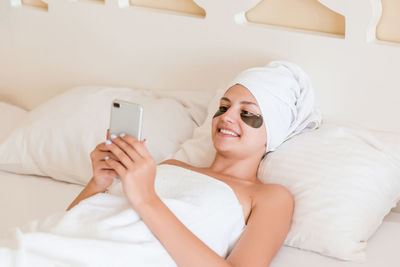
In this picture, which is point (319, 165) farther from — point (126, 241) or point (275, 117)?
point (126, 241)

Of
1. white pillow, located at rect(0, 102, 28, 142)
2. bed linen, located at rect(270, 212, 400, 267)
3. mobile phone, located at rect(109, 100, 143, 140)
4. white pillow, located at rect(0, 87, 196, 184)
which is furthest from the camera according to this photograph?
white pillow, located at rect(0, 102, 28, 142)

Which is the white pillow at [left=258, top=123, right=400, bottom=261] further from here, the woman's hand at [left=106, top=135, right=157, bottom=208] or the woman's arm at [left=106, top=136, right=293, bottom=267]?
the woman's hand at [left=106, top=135, right=157, bottom=208]

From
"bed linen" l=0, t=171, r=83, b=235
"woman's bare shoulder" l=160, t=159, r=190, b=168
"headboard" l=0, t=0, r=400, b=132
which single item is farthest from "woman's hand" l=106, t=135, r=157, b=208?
"headboard" l=0, t=0, r=400, b=132

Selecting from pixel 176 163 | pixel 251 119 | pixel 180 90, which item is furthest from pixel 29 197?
pixel 251 119

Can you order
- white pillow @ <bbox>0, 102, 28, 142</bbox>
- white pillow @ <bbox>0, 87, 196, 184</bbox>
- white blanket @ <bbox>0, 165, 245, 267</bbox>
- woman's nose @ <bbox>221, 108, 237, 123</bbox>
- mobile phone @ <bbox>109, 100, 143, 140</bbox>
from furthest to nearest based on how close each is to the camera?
1. white pillow @ <bbox>0, 102, 28, 142</bbox>
2. white pillow @ <bbox>0, 87, 196, 184</bbox>
3. woman's nose @ <bbox>221, 108, 237, 123</bbox>
4. mobile phone @ <bbox>109, 100, 143, 140</bbox>
5. white blanket @ <bbox>0, 165, 245, 267</bbox>

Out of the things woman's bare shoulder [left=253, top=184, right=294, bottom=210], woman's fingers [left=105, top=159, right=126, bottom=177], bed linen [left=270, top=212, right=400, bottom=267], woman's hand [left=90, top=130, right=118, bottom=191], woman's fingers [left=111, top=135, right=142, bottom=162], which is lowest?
bed linen [left=270, top=212, right=400, bottom=267]

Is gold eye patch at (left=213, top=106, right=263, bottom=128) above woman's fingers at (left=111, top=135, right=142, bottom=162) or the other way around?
the other way around

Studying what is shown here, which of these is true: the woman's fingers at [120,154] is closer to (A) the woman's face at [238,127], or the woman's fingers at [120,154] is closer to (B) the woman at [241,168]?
(B) the woman at [241,168]

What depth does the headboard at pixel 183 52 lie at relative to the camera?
1.76 m

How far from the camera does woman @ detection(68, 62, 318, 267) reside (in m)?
1.31

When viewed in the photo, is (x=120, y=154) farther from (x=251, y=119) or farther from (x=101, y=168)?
(x=251, y=119)

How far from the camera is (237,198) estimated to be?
4.99ft

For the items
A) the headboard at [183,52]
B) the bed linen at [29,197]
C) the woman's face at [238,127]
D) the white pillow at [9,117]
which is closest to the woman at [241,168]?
the woman's face at [238,127]

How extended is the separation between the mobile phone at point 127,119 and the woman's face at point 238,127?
308mm
